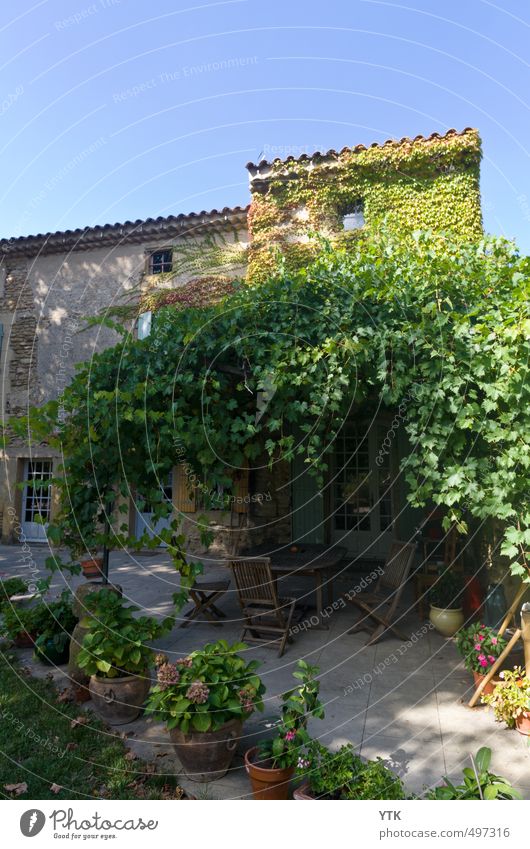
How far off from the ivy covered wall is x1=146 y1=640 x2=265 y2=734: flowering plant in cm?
743

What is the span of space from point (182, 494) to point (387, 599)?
634 centimetres

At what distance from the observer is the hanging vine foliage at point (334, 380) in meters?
3.67

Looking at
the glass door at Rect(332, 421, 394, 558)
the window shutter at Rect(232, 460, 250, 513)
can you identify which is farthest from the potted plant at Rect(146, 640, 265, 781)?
the window shutter at Rect(232, 460, 250, 513)

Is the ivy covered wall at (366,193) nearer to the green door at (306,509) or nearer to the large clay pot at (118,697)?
the green door at (306,509)

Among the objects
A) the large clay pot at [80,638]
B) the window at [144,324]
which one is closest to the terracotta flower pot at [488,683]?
the large clay pot at [80,638]

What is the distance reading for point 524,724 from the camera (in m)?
3.48

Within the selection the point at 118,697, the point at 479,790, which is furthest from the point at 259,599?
the point at 479,790

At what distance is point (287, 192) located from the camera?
10.6 metres

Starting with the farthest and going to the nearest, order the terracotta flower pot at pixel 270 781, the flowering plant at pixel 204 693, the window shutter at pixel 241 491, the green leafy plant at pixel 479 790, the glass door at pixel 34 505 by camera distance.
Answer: the glass door at pixel 34 505 → the window shutter at pixel 241 491 → the flowering plant at pixel 204 693 → the terracotta flower pot at pixel 270 781 → the green leafy plant at pixel 479 790

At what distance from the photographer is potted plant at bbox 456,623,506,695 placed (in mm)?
3967

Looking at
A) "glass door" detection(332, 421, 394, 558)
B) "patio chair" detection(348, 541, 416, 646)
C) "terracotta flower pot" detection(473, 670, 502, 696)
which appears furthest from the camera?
"glass door" detection(332, 421, 394, 558)

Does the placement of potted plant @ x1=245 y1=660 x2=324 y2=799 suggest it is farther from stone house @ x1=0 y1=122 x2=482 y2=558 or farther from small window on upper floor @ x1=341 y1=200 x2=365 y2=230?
small window on upper floor @ x1=341 y1=200 x2=365 y2=230

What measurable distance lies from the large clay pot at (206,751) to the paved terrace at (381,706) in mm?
63

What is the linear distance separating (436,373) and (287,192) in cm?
814
